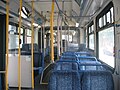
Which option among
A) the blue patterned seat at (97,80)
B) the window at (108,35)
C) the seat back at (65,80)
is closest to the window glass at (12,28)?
the window at (108,35)

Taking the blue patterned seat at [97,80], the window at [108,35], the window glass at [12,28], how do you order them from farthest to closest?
the window glass at [12,28] < the window at [108,35] < the blue patterned seat at [97,80]

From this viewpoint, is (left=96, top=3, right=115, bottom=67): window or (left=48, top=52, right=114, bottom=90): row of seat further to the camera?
(left=96, top=3, right=115, bottom=67): window

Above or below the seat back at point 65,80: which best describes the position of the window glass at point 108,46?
above

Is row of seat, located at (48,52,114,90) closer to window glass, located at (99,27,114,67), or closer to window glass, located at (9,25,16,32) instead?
window glass, located at (99,27,114,67)

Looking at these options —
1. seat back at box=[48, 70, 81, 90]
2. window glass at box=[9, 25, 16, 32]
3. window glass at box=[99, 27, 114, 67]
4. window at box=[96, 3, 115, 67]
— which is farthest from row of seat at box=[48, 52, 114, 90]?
window glass at box=[9, 25, 16, 32]

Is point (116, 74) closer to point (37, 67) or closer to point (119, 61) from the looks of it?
point (119, 61)

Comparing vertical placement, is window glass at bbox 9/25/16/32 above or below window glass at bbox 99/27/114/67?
above

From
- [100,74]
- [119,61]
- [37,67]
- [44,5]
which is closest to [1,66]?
[37,67]

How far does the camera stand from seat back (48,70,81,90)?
7.70 feet

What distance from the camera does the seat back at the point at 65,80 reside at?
7.70ft

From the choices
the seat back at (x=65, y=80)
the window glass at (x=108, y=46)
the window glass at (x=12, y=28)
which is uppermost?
the window glass at (x=12, y=28)

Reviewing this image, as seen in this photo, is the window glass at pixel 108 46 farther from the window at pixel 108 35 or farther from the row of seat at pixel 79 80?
the row of seat at pixel 79 80

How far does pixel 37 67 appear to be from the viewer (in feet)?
19.5

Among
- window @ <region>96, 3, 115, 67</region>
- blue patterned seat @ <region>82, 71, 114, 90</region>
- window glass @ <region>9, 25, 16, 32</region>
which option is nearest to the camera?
blue patterned seat @ <region>82, 71, 114, 90</region>
